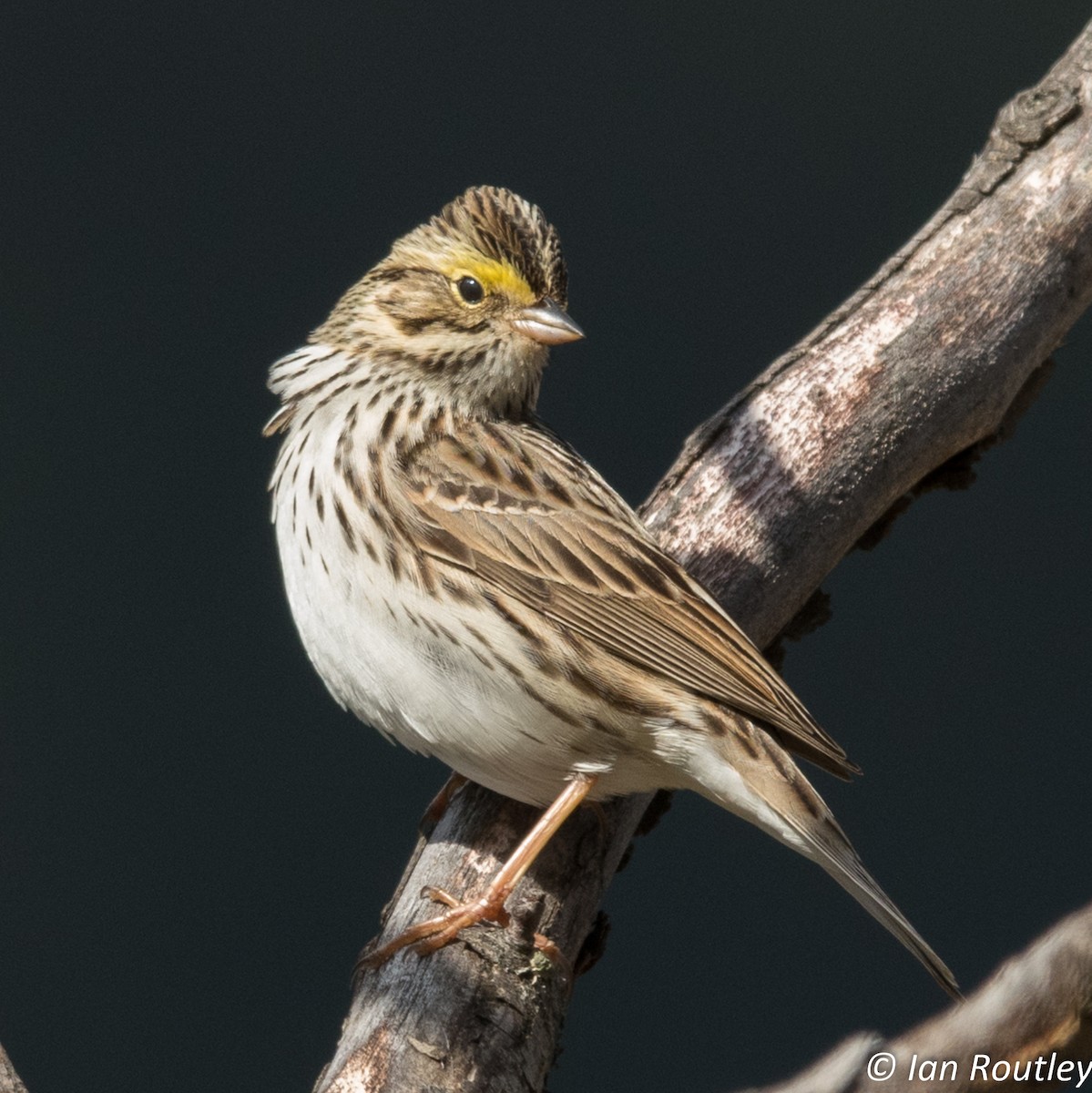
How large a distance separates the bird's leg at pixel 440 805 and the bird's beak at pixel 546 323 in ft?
3.14

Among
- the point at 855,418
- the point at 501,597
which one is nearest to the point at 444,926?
the point at 501,597

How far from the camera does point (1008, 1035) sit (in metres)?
1.60

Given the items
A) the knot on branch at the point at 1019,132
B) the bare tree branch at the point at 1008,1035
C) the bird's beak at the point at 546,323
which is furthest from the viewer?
the knot on branch at the point at 1019,132

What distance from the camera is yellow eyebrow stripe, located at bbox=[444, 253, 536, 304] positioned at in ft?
10.7

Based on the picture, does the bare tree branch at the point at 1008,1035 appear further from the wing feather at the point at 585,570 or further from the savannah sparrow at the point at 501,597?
the wing feather at the point at 585,570

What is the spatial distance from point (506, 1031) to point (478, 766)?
1.69 feet

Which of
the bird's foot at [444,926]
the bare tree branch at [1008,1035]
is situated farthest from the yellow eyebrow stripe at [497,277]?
the bare tree branch at [1008,1035]

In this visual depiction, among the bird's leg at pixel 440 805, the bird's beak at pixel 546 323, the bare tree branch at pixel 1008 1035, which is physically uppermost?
the bird's beak at pixel 546 323

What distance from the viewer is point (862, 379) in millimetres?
3777

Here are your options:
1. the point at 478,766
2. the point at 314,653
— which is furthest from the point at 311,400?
the point at 478,766

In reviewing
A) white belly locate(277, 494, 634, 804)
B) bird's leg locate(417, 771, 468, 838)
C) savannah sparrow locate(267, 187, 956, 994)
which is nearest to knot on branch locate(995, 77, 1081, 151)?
savannah sparrow locate(267, 187, 956, 994)

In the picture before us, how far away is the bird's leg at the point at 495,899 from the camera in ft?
10.00

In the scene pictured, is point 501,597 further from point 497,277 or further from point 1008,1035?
point 1008,1035

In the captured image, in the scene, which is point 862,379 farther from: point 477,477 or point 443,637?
point 443,637
